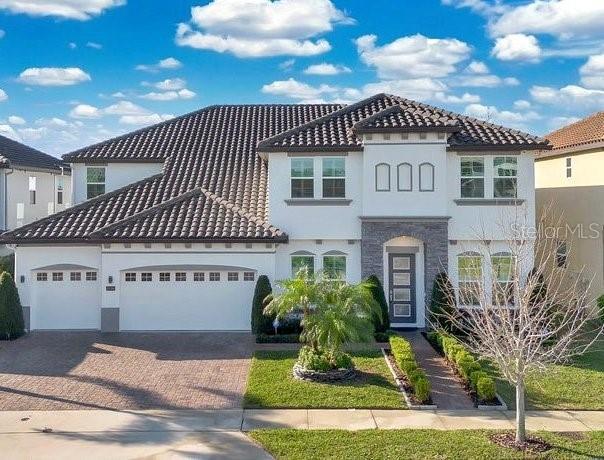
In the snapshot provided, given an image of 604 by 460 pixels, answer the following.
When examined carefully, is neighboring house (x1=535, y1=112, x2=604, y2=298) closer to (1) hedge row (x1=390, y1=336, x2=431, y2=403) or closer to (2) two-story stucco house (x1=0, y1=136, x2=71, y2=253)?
(1) hedge row (x1=390, y1=336, x2=431, y2=403)

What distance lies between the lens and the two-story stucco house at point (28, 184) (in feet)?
Result: 91.3

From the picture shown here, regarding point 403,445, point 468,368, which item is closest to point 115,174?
point 468,368

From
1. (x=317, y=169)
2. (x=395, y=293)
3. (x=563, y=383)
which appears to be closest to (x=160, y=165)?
(x=317, y=169)

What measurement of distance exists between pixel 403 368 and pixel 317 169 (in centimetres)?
896

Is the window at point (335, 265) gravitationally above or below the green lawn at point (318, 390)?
above

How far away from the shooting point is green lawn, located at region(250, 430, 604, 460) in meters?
10.0

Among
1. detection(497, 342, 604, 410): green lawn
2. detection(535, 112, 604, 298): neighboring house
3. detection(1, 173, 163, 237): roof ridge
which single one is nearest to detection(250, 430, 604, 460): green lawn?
detection(497, 342, 604, 410): green lawn

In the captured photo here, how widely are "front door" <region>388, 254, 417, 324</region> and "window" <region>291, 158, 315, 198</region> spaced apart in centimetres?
369

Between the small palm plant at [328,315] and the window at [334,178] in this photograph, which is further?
the window at [334,178]

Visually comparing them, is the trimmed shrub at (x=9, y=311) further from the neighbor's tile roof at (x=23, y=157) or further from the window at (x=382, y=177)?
the window at (x=382, y=177)

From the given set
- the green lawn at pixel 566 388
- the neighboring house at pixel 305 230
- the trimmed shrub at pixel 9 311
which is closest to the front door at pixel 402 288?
the neighboring house at pixel 305 230

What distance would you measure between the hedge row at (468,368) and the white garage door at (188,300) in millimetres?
6719

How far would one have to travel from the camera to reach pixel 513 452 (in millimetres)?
10164

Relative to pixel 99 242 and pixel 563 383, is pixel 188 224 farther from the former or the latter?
pixel 563 383
